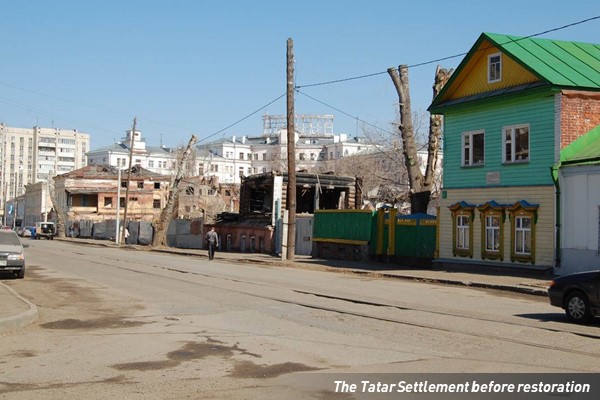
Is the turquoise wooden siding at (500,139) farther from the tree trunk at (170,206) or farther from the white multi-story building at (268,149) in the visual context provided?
the white multi-story building at (268,149)

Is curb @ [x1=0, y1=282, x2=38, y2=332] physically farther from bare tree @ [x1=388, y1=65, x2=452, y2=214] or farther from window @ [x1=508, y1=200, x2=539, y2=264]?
bare tree @ [x1=388, y1=65, x2=452, y2=214]

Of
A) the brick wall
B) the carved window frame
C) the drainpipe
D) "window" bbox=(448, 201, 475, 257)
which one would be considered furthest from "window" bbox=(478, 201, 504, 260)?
the brick wall

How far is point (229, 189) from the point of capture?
314 ft

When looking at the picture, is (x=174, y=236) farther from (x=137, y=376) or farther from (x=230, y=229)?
(x=137, y=376)

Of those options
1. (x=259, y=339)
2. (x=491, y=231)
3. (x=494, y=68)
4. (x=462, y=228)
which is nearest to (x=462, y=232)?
(x=462, y=228)

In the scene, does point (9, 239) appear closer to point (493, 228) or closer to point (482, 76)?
point (493, 228)

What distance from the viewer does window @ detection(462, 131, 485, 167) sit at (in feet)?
93.7

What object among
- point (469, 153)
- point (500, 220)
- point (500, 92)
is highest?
point (500, 92)

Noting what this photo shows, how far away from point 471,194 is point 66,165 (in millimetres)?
166979

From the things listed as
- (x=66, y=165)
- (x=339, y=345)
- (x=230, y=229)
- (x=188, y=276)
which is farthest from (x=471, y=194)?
(x=66, y=165)

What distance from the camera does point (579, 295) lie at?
13.9 metres

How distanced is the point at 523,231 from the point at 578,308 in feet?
41.6

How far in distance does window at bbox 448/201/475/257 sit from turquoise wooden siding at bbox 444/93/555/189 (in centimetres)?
91

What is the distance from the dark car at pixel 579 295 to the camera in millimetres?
13594
